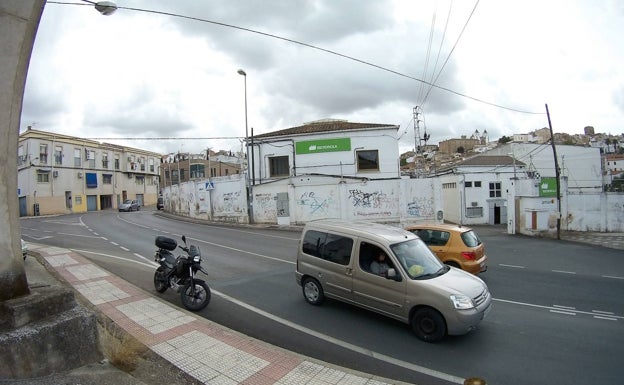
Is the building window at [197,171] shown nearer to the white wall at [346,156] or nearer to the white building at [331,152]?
the white building at [331,152]

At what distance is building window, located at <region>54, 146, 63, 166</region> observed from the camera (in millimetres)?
46225

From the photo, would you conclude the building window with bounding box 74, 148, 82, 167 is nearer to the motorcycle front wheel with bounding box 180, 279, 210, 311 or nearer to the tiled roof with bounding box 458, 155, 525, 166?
the tiled roof with bounding box 458, 155, 525, 166

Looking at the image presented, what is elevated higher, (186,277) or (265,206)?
(265,206)

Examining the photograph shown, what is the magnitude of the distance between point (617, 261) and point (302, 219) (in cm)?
1651

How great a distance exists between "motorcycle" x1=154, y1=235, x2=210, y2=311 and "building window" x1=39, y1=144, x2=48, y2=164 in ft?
155

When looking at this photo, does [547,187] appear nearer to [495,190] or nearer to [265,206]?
[495,190]

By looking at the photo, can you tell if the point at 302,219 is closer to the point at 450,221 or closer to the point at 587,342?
the point at 450,221

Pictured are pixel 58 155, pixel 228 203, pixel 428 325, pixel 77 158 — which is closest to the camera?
pixel 428 325

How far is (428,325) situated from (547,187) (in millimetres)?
19642

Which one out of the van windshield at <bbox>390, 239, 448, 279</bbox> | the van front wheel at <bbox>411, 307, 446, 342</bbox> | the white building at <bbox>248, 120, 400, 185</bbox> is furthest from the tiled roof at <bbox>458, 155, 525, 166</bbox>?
the van front wheel at <bbox>411, 307, 446, 342</bbox>

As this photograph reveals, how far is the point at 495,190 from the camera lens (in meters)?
29.2

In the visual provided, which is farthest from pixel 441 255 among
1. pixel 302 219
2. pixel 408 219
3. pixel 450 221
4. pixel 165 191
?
pixel 165 191

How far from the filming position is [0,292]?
3.66 m

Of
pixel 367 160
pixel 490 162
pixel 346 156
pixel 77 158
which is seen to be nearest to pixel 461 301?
pixel 346 156
